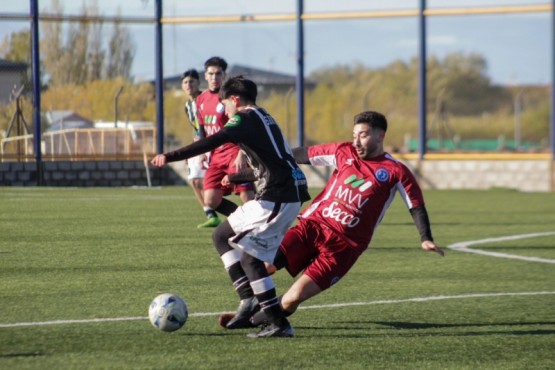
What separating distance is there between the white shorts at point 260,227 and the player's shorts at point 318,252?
0.22m

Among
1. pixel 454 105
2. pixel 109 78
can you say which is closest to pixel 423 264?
pixel 109 78

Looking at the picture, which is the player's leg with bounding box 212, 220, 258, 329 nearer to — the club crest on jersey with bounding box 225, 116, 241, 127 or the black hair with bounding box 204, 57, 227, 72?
the club crest on jersey with bounding box 225, 116, 241, 127

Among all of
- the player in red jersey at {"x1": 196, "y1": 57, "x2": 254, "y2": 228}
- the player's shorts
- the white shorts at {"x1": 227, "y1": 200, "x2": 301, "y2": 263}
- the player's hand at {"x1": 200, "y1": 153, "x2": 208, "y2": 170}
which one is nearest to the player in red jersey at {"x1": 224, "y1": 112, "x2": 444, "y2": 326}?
the player's shorts

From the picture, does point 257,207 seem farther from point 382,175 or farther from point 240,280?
point 382,175

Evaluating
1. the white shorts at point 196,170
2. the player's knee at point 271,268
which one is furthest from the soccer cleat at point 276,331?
the white shorts at point 196,170

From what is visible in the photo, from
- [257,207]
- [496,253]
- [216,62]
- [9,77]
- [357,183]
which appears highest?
[9,77]

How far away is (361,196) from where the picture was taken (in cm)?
718

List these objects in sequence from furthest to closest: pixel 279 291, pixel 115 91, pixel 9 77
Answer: pixel 115 91
pixel 9 77
pixel 279 291

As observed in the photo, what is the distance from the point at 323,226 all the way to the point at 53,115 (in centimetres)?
1844

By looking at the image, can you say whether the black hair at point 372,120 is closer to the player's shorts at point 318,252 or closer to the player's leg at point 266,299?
the player's shorts at point 318,252

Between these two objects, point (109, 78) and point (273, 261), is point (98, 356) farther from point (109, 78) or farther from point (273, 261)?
point (109, 78)

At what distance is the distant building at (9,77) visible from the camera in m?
23.4

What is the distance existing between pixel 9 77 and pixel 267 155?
17.7 meters

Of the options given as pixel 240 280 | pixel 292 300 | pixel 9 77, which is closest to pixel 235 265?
pixel 240 280
